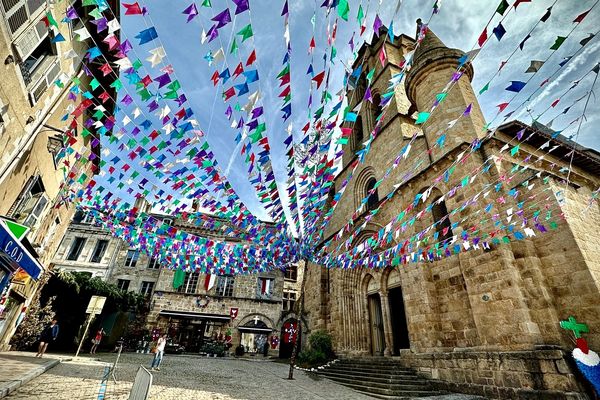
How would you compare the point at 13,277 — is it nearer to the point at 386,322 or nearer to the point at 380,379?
the point at 380,379

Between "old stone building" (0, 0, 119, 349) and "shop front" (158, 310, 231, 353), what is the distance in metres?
9.80

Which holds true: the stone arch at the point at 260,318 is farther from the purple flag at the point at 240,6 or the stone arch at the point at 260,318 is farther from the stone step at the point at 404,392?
the purple flag at the point at 240,6

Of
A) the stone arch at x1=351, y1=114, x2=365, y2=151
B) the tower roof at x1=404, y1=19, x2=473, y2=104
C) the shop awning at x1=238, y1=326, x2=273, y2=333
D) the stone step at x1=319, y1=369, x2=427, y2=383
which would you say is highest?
the stone arch at x1=351, y1=114, x2=365, y2=151

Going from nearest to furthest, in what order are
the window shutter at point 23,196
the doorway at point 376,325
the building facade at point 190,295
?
1. the window shutter at point 23,196
2. the doorway at point 376,325
3. the building facade at point 190,295

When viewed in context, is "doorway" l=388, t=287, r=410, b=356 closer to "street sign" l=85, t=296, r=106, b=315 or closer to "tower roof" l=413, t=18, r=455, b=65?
"tower roof" l=413, t=18, r=455, b=65

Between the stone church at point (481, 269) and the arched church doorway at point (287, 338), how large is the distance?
7.98 m

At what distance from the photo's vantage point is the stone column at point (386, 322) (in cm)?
985

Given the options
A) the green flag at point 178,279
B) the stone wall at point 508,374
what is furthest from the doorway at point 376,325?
the green flag at point 178,279

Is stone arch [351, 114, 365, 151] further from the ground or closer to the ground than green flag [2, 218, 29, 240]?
further from the ground

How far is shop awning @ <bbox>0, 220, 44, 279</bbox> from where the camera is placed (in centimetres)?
462

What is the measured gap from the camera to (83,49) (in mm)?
7016

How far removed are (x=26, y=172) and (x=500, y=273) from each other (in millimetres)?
11237

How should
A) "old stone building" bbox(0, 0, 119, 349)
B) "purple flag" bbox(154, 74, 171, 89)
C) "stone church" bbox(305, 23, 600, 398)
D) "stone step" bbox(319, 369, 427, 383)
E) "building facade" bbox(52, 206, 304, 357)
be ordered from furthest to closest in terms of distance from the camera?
1. "building facade" bbox(52, 206, 304, 357)
2. "stone step" bbox(319, 369, 427, 383)
3. "stone church" bbox(305, 23, 600, 398)
4. "old stone building" bbox(0, 0, 119, 349)
5. "purple flag" bbox(154, 74, 171, 89)

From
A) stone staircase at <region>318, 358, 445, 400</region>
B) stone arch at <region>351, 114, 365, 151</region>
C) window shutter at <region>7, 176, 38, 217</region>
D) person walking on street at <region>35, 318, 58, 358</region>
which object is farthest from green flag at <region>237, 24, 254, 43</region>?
stone arch at <region>351, 114, 365, 151</region>
